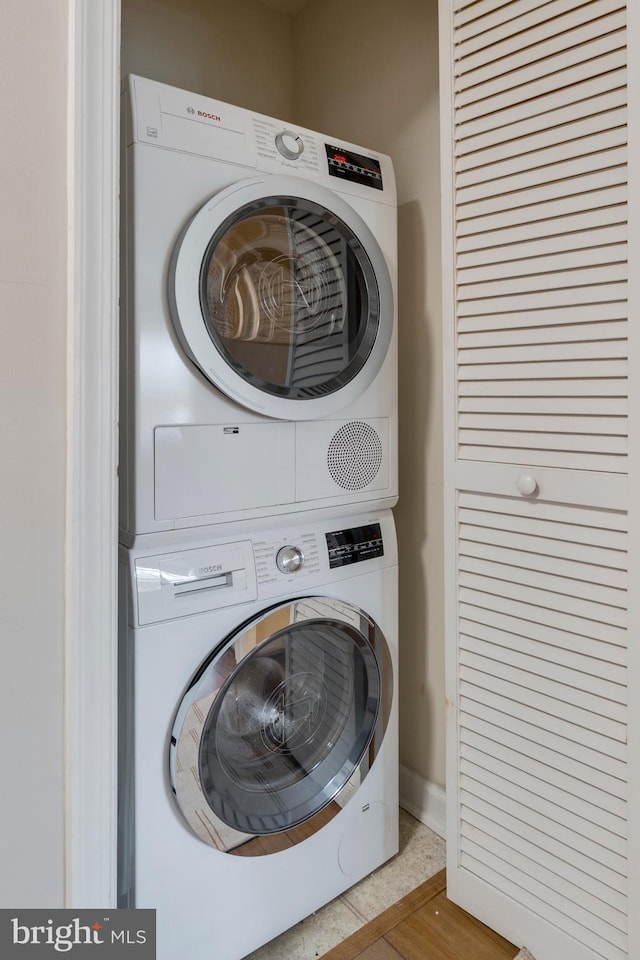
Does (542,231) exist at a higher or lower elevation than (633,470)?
higher

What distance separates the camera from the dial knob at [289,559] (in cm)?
125

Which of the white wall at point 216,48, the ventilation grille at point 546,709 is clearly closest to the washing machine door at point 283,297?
the ventilation grille at point 546,709

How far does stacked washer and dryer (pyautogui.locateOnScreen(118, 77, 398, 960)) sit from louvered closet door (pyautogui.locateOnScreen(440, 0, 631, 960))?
0.21 m

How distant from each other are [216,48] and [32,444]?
5.14ft

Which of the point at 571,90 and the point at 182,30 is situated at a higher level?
the point at 182,30

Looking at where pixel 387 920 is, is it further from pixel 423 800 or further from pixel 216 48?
pixel 216 48

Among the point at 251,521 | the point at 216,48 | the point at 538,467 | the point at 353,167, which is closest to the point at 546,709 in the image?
the point at 538,467

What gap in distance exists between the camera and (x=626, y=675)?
40.7 inches

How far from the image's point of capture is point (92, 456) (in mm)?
941

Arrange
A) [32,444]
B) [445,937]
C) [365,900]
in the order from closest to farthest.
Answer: [32,444]
[445,937]
[365,900]

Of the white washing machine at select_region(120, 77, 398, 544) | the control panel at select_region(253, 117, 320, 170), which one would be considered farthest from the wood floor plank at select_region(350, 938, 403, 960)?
the control panel at select_region(253, 117, 320, 170)

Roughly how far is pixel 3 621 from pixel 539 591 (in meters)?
0.95

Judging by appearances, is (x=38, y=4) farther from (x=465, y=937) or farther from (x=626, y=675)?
(x=465, y=937)

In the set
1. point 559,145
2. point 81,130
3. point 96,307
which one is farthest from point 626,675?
point 81,130
